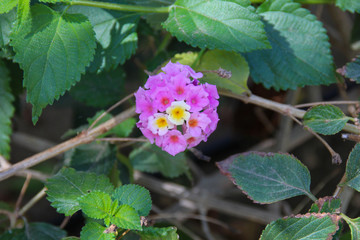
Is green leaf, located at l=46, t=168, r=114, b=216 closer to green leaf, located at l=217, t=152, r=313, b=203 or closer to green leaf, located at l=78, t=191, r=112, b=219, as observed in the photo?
green leaf, located at l=78, t=191, r=112, b=219

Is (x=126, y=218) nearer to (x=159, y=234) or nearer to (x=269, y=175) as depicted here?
(x=159, y=234)

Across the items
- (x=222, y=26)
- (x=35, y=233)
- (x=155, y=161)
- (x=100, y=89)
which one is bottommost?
(x=35, y=233)

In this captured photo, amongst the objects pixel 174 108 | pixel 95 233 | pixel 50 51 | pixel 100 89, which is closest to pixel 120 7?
pixel 50 51

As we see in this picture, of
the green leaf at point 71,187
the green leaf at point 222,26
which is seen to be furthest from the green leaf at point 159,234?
the green leaf at point 222,26

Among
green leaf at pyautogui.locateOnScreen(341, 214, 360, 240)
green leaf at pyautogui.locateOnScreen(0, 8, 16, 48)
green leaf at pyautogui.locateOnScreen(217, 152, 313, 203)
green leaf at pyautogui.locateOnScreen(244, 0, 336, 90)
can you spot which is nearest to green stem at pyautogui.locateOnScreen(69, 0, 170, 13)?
green leaf at pyautogui.locateOnScreen(0, 8, 16, 48)

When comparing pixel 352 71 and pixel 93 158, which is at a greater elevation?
pixel 352 71
